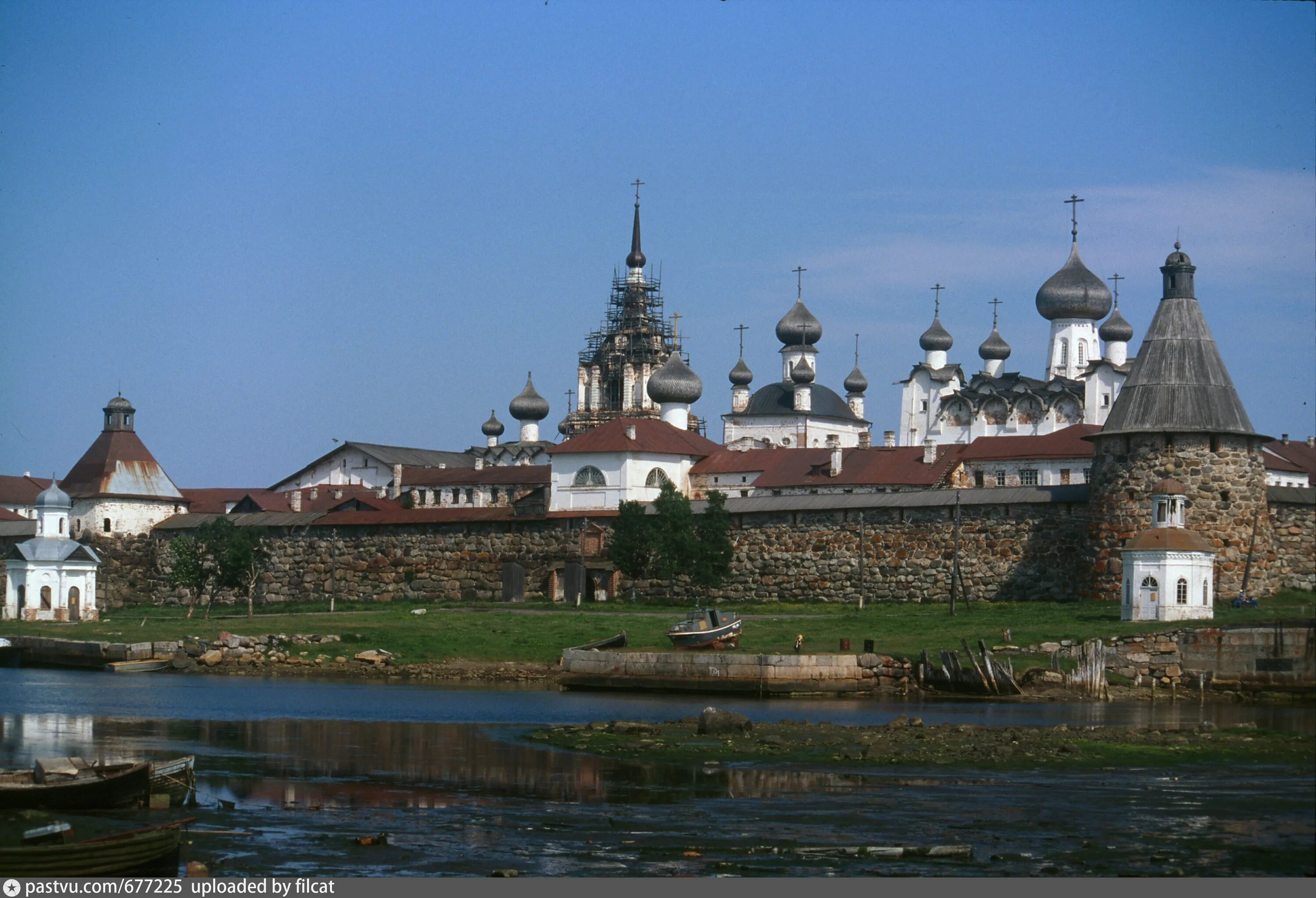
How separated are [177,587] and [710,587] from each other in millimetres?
20029

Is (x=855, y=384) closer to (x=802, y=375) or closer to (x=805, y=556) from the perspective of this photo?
(x=802, y=375)

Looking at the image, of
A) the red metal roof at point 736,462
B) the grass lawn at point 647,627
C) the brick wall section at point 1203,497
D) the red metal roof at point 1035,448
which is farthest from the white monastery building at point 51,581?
the brick wall section at point 1203,497

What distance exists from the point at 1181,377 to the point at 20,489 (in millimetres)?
60382

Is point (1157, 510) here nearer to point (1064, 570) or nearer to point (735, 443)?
point (1064, 570)

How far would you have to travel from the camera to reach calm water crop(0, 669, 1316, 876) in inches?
663

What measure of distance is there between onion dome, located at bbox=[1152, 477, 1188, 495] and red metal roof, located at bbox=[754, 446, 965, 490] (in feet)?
51.4

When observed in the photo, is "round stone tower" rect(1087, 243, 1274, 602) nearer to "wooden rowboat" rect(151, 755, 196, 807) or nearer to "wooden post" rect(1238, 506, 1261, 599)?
"wooden post" rect(1238, 506, 1261, 599)

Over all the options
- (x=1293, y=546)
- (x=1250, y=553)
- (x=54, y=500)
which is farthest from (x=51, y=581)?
(x=1293, y=546)

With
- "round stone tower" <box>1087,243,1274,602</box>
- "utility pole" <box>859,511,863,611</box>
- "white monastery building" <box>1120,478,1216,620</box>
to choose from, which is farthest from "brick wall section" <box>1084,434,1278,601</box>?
"utility pole" <box>859,511,863,611</box>

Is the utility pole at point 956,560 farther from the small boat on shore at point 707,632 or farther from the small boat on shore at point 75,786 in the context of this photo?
the small boat on shore at point 75,786

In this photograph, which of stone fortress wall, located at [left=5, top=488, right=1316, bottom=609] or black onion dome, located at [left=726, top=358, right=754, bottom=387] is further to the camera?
black onion dome, located at [left=726, top=358, right=754, bottom=387]

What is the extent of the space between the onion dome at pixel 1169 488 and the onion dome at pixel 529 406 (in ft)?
199

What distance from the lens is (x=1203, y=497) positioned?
1751 inches

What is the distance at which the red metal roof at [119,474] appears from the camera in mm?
68125
